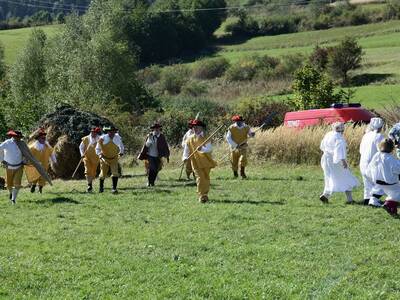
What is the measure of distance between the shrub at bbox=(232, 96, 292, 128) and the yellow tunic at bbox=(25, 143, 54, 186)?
15500 millimetres

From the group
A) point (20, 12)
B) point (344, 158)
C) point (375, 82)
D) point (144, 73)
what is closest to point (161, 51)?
point (144, 73)

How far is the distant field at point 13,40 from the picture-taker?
3046 inches

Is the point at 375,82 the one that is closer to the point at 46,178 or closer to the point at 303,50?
the point at 303,50

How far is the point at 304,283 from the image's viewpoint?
8922 millimetres

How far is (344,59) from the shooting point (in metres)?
54.2

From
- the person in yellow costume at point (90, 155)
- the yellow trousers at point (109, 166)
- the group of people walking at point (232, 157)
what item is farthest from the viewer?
the person in yellow costume at point (90, 155)

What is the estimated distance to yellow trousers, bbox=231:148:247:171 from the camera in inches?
823

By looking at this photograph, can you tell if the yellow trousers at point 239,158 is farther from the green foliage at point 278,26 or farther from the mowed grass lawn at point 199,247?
the green foliage at point 278,26

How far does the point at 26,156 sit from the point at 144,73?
50523 mm

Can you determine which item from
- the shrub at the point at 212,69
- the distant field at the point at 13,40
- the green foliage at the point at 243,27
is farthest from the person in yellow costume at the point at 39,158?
the green foliage at the point at 243,27

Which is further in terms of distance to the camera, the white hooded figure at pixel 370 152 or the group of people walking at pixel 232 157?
the white hooded figure at pixel 370 152

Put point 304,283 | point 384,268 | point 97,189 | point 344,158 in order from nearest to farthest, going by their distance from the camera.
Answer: point 304,283 → point 384,268 → point 344,158 → point 97,189

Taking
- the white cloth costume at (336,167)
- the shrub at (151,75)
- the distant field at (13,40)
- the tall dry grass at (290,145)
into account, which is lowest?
the tall dry grass at (290,145)

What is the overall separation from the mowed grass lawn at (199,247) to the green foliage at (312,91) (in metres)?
14.8
